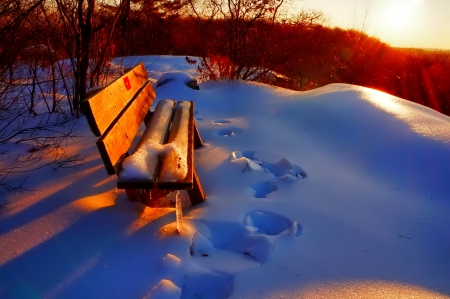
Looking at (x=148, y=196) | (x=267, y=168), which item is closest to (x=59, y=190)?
(x=148, y=196)

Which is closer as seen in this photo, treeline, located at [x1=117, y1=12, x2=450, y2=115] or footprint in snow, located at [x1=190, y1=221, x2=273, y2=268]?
footprint in snow, located at [x1=190, y1=221, x2=273, y2=268]

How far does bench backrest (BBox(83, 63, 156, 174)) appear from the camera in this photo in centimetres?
172

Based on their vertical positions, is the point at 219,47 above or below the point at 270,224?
above

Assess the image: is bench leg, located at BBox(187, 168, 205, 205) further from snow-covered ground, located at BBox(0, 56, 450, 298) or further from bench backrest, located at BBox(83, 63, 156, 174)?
bench backrest, located at BBox(83, 63, 156, 174)

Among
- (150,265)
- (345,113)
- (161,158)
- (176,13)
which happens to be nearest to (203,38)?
(345,113)

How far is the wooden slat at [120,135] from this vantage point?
5.56ft

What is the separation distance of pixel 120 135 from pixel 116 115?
10.6 inches

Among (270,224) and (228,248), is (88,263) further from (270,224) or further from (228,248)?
(270,224)

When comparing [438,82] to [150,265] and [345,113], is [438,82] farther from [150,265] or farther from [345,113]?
[150,265]

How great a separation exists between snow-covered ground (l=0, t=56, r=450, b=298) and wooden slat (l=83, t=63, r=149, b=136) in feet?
1.92

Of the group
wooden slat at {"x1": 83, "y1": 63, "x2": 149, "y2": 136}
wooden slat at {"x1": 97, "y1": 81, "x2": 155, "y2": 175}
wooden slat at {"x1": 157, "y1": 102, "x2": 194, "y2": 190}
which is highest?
wooden slat at {"x1": 83, "y1": 63, "x2": 149, "y2": 136}

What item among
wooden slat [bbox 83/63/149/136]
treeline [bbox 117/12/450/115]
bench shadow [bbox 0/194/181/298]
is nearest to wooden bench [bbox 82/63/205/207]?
wooden slat [bbox 83/63/149/136]

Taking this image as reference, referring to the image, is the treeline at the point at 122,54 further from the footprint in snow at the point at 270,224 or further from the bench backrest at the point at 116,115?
the footprint in snow at the point at 270,224

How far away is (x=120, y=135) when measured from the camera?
2.01 meters
